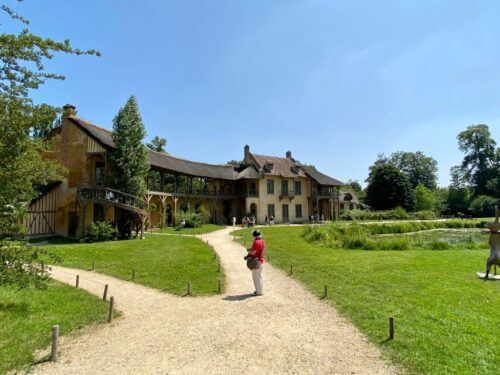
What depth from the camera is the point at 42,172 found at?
7.37 m

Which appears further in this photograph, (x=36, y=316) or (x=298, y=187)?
(x=298, y=187)

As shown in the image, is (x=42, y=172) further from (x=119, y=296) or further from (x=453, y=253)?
(x=453, y=253)

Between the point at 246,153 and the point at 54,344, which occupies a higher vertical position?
the point at 246,153

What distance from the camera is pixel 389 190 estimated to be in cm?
5588

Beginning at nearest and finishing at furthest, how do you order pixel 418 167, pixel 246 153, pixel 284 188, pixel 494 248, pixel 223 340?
pixel 223 340
pixel 494 248
pixel 284 188
pixel 246 153
pixel 418 167

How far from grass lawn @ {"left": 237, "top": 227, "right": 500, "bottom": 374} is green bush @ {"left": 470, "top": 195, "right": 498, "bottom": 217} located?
44.3m

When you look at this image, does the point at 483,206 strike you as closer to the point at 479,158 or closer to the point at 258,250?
the point at 479,158

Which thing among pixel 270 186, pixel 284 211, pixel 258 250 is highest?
pixel 270 186

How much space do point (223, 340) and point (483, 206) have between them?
2358 inches

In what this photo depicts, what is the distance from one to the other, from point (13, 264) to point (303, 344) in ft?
19.4

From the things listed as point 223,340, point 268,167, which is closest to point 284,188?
point 268,167

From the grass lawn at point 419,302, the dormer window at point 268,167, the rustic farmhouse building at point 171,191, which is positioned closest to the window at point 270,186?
the rustic farmhouse building at point 171,191

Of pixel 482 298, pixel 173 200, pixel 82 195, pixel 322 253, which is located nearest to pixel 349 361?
pixel 482 298

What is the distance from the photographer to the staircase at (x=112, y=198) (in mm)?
21547
